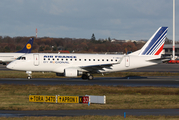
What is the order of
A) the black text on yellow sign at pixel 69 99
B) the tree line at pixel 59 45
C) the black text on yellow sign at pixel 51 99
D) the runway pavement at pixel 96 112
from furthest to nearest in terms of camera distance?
the tree line at pixel 59 45, the black text on yellow sign at pixel 51 99, the black text on yellow sign at pixel 69 99, the runway pavement at pixel 96 112

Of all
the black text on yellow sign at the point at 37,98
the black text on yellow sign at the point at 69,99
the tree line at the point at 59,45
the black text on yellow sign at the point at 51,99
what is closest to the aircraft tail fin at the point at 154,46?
the black text on yellow sign at the point at 69,99

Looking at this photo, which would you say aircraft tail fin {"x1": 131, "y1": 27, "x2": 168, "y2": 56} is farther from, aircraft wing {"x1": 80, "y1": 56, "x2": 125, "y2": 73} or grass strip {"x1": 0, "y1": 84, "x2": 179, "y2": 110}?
grass strip {"x1": 0, "y1": 84, "x2": 179, "y2": 110}

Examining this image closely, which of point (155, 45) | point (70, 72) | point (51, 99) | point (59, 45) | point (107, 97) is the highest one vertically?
point (59, 45)

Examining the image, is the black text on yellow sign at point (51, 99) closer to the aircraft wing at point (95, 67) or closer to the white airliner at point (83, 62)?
the white airliner at point (83, 62)

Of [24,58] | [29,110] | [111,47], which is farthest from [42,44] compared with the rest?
[29,110]

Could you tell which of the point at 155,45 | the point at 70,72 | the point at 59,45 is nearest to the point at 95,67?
the point at 70,72

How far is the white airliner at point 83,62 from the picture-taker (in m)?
40.1

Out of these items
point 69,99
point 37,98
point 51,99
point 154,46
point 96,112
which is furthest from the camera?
point 154,46

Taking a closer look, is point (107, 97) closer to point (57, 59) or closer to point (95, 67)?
point (95, 67)

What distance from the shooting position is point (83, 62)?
41.2m

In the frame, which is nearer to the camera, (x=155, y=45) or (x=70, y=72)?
(x=70, y=72)

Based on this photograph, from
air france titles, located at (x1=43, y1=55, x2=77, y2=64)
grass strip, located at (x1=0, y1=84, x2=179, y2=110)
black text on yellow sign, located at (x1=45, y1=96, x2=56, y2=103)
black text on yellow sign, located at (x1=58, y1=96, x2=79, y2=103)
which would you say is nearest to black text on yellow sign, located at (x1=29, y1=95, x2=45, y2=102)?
black text on yellow sign, located at (x1=45, y1=96, x2=56, y2=103)

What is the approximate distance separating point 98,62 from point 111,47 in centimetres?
8629

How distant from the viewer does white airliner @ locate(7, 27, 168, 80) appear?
132 ft
